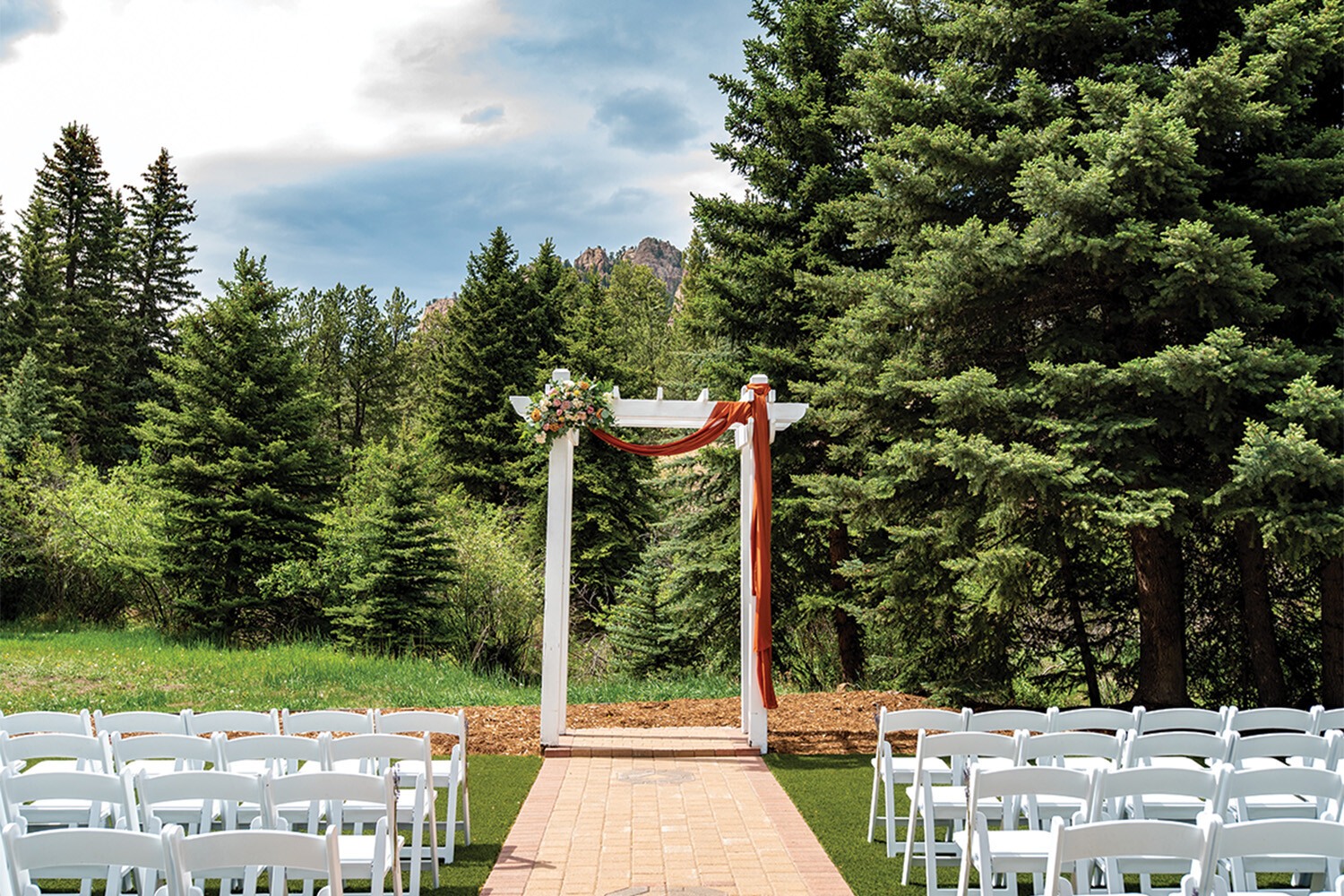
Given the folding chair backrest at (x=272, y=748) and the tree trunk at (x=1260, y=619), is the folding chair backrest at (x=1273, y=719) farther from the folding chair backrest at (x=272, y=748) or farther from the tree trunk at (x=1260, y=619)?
the folding chair backrest at (x=272, y=748)

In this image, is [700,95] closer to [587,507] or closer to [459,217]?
[587,507]

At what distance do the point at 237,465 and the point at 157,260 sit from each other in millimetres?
20013

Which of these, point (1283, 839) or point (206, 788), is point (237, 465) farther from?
point (1283, 839)

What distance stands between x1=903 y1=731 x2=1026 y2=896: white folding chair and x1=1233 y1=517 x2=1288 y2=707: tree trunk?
654 centimetres

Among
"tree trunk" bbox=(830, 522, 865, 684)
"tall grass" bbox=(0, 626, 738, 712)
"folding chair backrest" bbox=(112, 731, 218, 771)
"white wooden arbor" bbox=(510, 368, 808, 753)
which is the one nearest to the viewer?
"folding chair backrest" bbox=(112, 731, 218, 771)

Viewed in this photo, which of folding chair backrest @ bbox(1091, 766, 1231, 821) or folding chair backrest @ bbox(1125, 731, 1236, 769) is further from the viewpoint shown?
folding chair backrest @ bbox(1125, 731, 1236, 769)

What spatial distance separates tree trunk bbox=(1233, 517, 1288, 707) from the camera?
32.8 ft

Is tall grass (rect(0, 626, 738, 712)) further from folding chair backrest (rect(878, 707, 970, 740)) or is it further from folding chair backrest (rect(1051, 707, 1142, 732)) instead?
folding chair backrest (rect(1051, 707, 1142, 732))

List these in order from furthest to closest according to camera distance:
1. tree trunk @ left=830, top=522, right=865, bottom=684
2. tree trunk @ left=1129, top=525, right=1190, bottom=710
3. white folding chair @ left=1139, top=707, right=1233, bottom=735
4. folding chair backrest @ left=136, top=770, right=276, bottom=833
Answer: tree trunk @ left=830, top=522, right=865, bottom=684
tree trunk @ left=1129, top=525, right=1190, bottom=710
white folding chair @ left=1139, top=707, right=1233, bottom=735
folding chair backrest @ left=136, top=770, right=276, bottom=833

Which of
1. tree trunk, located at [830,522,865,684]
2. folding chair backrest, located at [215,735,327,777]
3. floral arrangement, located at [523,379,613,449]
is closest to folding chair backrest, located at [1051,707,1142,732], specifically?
folding chair backrest, located at [215,735,327,777]

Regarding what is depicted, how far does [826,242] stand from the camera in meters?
14.7

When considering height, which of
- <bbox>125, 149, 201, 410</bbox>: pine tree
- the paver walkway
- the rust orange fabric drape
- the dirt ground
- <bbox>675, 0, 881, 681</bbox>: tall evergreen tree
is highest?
<bbox>125, 149, 201, 410</bbox>: pine tree

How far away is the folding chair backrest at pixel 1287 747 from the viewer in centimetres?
494

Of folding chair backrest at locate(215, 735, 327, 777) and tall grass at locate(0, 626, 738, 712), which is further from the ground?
folding chair backrest at locate(215, 735, 327, 777)
